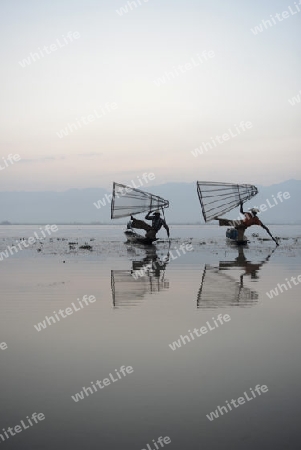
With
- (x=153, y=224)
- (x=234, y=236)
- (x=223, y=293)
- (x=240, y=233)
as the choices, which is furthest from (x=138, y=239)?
(x=223, y=293)

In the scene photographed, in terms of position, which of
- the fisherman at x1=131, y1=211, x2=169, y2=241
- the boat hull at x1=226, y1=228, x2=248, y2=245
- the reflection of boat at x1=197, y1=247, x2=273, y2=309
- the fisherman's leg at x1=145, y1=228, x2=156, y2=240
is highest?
the fisherman at x1=131, y1=211, x2=169, y2=241

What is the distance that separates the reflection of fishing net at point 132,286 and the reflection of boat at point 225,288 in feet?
4.13

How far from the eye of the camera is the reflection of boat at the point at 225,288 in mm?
10594

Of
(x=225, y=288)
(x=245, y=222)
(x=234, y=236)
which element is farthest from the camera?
(x=234, y=236)

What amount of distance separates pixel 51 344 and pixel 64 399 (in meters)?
2.31

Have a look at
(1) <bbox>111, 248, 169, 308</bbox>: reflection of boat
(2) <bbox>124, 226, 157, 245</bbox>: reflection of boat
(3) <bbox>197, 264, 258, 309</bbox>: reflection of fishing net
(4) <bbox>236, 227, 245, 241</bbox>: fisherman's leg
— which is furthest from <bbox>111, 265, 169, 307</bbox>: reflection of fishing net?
(4) <bbox>236, 227, 245, 241</bbox>: fisherman's leg

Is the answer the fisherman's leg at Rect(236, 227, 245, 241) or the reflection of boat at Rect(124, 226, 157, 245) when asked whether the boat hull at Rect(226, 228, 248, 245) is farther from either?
the reflection of boat at Rect(124, 226, 157, 245)

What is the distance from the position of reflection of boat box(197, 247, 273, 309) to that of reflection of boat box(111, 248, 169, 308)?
1284 millimetres

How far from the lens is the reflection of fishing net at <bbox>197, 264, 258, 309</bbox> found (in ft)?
34.4

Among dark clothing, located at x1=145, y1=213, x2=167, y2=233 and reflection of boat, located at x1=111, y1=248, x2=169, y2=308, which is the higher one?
dark clothing, located at x1=145, y1=213, x2=167, y2=233

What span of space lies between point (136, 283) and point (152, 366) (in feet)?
26.2

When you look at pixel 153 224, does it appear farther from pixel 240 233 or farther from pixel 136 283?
pixel 136 283

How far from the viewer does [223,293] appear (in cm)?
1197

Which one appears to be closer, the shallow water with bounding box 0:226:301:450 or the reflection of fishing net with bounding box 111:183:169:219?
the shallow water with bounding box 0:226:301:450
